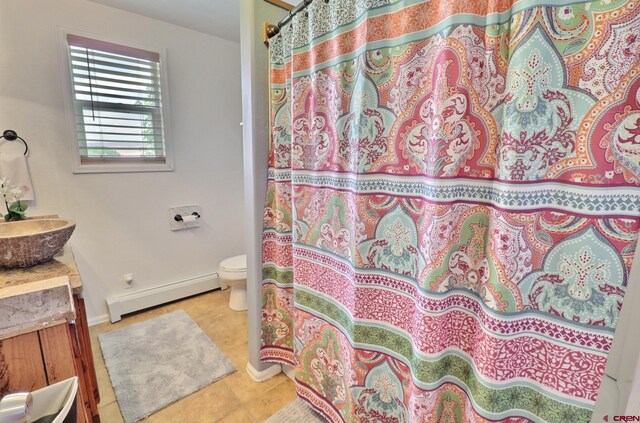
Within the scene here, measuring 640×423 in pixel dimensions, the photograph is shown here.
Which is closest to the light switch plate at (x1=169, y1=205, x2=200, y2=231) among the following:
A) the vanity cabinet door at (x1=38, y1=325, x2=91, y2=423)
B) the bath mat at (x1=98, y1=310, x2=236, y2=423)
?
the bath mat at (x1=98, y1=310, x2=236, y2=423)

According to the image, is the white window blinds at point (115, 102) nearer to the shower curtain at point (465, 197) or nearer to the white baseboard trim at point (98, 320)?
the white baseboard trim at point (98, 320)

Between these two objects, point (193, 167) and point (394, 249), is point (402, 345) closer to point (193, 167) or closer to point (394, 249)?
point (394, 249)

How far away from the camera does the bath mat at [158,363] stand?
5.00 ft

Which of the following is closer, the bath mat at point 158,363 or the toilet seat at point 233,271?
the bath mat at point 158,363

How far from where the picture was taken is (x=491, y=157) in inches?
29.7

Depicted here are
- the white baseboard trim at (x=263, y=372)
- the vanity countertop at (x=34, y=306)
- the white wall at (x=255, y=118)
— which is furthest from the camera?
the white baseboard trim at (x=263, y=372)

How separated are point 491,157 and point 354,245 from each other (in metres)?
0.52

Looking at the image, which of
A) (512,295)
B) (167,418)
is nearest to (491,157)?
(512,295)

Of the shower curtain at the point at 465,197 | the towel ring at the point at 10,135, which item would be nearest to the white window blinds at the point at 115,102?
the towel ring at the point at 10,135

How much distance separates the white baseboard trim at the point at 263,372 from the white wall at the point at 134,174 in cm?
127

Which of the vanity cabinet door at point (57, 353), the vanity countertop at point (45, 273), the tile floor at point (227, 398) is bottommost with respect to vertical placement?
the tile floor at point (227, 398)

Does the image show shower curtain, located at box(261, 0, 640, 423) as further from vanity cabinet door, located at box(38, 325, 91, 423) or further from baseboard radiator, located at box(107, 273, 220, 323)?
baseboard radiator, located at box(107, 273, 220, 323)

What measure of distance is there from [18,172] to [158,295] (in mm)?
1274

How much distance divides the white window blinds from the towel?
30 centimetres
